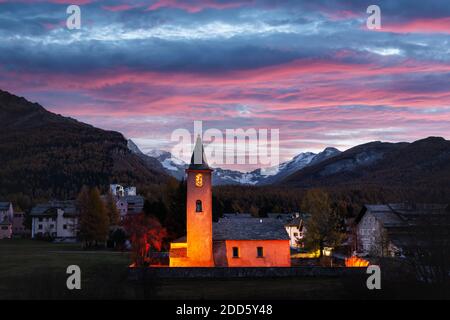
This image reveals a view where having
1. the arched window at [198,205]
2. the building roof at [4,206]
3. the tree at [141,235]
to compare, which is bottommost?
the tree at [141,235]

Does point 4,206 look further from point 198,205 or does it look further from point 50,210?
point 198,205

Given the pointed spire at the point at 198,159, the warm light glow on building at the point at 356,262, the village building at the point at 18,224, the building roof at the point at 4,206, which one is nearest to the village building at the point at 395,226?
the warm light glow on building at the point at 356,262

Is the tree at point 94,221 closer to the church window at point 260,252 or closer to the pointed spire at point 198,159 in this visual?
the pointed spire at point 198,159

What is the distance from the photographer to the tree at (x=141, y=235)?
55.8m

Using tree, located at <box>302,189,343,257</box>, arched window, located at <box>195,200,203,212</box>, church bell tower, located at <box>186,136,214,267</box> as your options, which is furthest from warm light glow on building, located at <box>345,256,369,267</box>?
arched window, located at <box>195,200,203,212</box>

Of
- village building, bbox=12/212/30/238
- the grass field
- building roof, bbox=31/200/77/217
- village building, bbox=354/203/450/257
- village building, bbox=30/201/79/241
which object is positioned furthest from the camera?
village building, bbox=12/212/30/238

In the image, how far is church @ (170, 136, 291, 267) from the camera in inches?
2205

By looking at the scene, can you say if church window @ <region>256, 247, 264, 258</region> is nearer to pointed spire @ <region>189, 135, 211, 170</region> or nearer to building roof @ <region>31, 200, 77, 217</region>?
pointed spire @ <region>189, 135, 211, 170</region>

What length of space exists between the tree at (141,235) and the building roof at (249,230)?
6.25 metres

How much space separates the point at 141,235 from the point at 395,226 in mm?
32340

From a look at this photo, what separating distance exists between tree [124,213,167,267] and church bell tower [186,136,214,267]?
14.7 feet

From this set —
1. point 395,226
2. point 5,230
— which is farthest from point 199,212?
point 5,230
